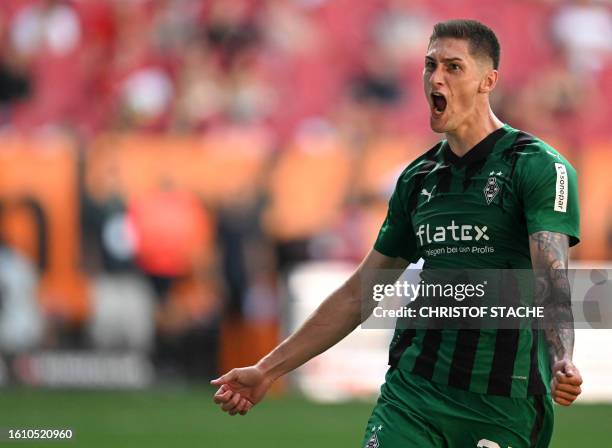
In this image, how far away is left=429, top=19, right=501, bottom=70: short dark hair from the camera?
4707mm

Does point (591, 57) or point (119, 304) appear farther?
point (591, 57)

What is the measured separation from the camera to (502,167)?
15.1 ft

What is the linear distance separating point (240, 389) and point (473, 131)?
1.33 m

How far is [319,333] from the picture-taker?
16.4 feet

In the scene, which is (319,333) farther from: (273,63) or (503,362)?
(273,63)

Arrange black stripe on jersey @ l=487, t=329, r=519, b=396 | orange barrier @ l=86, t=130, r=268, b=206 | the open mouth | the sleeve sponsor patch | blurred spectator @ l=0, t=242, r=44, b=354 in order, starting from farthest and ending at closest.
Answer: orange barrier @ l=86, t=130, r=268, b=206 → blurred spectator @ l=0, t=242, r=44, b=354 → the open mouth → black stripe on jersey @ l=487, t=329, r=519, b=396 → the sleeve sponsor patch

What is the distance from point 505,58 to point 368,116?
2.04 meters

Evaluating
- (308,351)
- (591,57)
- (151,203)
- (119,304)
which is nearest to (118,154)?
(151,203)

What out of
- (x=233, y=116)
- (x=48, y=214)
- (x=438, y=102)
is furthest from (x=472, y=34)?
(x=233, y=116)

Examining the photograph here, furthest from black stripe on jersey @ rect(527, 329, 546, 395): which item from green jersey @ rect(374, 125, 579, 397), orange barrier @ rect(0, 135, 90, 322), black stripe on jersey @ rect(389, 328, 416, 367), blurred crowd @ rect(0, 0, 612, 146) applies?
blurred crowd @ rect(0, 0, 612, 146)

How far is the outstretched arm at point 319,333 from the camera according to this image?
16.1ft

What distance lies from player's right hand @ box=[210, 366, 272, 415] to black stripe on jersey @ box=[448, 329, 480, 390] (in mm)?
764

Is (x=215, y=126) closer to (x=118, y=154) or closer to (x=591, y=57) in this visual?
(x=118, y=154)

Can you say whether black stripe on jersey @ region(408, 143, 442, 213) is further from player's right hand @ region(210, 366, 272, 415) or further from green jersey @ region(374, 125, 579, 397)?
player's right hand @ region(210, 366, 272, 415)
